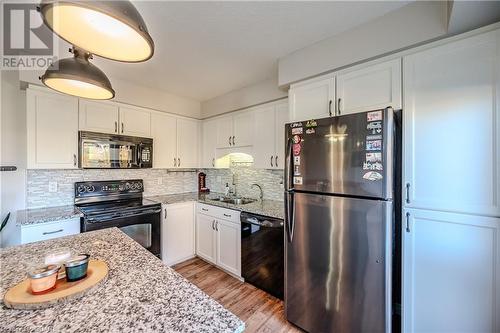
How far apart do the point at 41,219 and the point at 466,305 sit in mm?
3321

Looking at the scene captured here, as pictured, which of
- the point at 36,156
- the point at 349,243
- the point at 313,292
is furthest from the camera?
the point at 36,156

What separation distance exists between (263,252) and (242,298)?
537 mm

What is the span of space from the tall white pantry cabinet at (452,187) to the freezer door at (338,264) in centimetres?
23

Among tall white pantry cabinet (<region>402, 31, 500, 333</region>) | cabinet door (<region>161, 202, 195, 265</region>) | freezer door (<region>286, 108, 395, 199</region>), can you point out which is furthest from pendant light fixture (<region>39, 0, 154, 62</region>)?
cabinet door (<region>161, 202, 195, 265</region>)

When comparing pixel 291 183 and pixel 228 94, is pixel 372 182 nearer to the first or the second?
pixel 291 183

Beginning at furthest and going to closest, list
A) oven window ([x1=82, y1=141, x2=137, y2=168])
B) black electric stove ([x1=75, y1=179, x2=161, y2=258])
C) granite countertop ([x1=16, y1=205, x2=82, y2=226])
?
oven window ([x1=82, y1=141, x2=137, y2=168]), black electric stove ([x1=75, y1=179, x2=161, y2=258]), granite countertop ([x1=16, y1=205, x2=82, y2=226])

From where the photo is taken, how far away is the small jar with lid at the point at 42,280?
79cm

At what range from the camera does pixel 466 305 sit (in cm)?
131

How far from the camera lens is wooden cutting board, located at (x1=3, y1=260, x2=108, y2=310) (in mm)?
747

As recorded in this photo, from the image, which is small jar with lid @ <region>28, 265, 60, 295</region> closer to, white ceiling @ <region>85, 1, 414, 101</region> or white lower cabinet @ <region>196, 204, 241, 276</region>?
white ceiling @ <region>85, 1, 414, 101</region>

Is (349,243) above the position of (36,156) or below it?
below

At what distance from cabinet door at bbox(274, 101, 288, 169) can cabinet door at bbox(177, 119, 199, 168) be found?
161cm

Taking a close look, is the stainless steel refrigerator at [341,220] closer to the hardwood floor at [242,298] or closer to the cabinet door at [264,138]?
the hardwood floor at [242,298]

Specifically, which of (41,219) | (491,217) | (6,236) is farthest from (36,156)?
(491,217)
